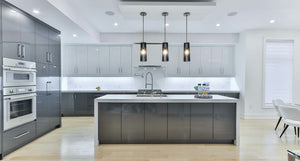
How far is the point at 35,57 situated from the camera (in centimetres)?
331

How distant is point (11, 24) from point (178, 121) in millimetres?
3306

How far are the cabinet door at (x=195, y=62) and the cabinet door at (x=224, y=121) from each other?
276cm

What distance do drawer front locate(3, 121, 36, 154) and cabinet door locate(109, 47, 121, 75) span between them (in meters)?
2.95

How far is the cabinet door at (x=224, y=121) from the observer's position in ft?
10.2

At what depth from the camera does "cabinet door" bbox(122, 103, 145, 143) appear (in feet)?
10.3

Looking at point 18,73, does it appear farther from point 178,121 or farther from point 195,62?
point 195,62

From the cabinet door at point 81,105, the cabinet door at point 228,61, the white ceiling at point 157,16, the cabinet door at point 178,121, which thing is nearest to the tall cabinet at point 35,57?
the white ceiling at point 157,16

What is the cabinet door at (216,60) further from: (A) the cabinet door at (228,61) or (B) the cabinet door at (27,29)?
(B) the cabinet door at (27,29)

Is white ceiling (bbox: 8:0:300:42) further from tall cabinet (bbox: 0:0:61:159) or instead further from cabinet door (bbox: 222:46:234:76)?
cabinet door (bbox: 222:46:234:76)

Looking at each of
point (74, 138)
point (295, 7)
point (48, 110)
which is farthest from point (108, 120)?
point (295, 7)

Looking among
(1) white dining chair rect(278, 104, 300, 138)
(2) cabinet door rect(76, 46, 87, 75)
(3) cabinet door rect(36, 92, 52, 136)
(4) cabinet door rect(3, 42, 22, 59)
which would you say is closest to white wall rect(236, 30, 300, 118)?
(1) white dining chair rect(278, 104, 300, 138)

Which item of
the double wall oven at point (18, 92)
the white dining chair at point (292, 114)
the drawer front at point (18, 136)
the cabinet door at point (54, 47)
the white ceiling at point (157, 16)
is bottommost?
the drawer front at point (18, 136)

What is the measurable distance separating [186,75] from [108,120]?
3499 millimetres

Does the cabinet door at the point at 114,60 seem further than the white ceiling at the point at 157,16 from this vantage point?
Yes
